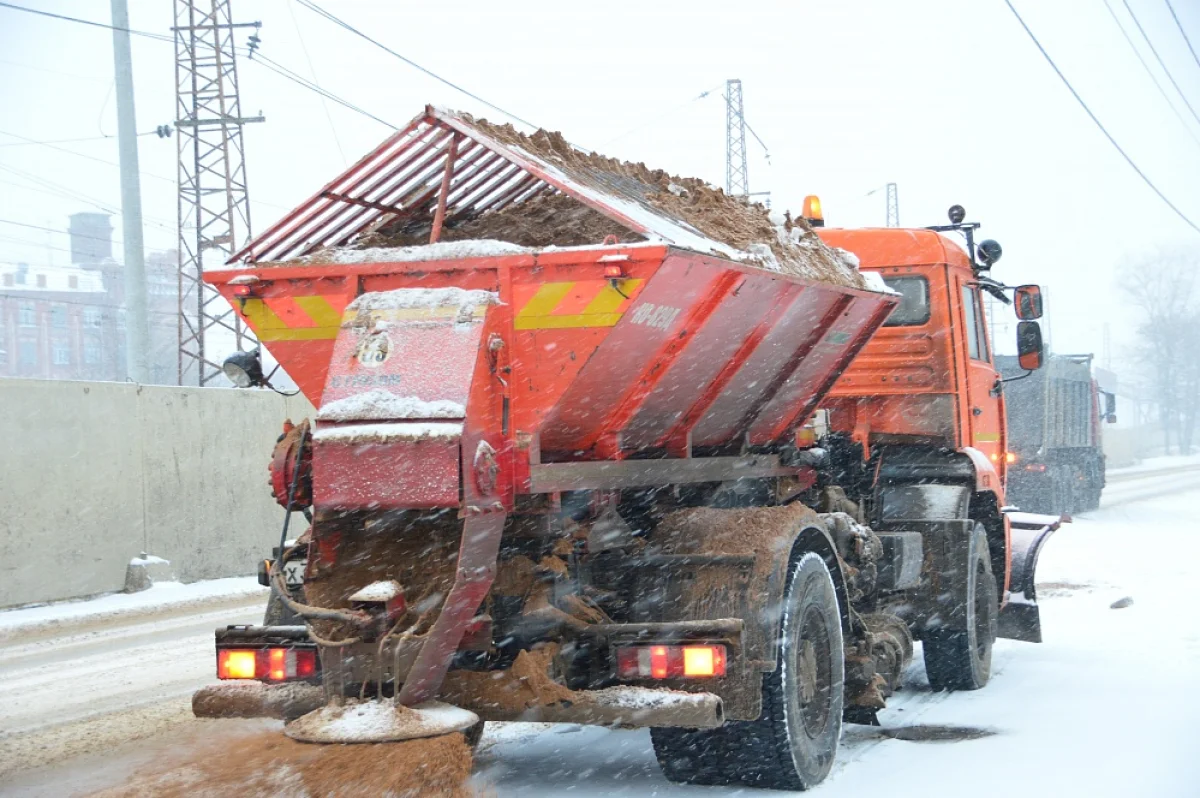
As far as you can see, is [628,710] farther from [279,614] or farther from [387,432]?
[279,614]

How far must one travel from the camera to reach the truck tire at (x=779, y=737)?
16.8 ft

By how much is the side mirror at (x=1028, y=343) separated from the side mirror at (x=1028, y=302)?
6cm

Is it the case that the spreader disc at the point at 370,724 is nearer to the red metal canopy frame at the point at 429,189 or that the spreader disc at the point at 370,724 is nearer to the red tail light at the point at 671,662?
the red tail light at the point at 671,662

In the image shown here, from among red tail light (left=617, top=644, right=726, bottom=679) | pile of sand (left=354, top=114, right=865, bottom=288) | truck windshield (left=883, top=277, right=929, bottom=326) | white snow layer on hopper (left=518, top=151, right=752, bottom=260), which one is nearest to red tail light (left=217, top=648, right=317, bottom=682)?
red tail light (left=617, top=644, right=726, bottom=679)

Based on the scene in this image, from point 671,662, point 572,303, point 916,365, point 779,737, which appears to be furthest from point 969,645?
point 572,303

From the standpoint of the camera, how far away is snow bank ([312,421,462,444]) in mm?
4340

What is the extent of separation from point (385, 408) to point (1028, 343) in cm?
521

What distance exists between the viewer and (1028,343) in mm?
8328

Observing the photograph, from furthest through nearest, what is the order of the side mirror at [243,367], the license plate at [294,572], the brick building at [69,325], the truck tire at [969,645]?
the brick building at [69,325] → the truck tire at [969,645] → the side mirror at [243,367] → the license plate at [294,572]

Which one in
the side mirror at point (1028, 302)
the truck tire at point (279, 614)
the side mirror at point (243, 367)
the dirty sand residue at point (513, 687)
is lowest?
the dirty sand residue at point (513, 687)

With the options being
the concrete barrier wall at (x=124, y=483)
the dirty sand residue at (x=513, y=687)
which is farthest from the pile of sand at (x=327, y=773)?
the concrete barrier wall at (x=124, y=483)

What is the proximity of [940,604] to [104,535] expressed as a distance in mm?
8049

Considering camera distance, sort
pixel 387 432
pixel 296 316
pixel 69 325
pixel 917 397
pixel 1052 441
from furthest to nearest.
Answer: pixel 69 325 < pixel 1052 441 < pixel 917 397 < pixel 296 316 < pixel 387 432

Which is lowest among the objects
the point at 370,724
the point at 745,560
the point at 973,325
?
the point at 370,724
